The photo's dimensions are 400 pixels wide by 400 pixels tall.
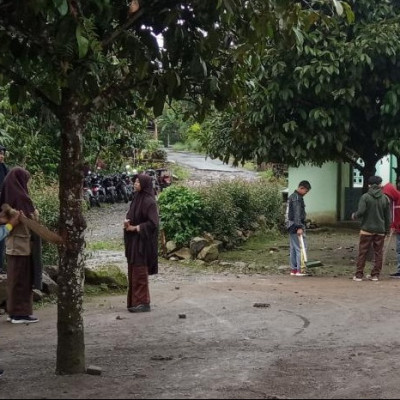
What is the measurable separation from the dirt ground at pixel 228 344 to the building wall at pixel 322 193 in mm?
9345

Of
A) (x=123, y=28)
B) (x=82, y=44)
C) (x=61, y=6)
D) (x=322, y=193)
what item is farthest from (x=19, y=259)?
(x=322, y=193)

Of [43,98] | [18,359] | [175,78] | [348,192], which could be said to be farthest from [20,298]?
[348,192]

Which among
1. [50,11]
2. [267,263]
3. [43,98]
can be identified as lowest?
[267,263]

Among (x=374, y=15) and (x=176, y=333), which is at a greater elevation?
(x=374, y=15)

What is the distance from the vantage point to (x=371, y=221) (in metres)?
11.5

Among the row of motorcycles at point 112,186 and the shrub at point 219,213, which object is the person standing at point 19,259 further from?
the row of motorcycles at point 112,186

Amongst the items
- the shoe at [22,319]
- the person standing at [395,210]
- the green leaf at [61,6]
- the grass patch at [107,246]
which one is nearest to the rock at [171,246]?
the grass patch at [107,246]

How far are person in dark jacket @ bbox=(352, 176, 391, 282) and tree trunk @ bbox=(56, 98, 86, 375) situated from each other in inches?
282

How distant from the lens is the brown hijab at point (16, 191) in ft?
25.5

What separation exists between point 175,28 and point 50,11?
104cm

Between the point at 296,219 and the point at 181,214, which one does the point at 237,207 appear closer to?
the point at 181,214

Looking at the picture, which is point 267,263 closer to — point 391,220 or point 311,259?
point 311,259

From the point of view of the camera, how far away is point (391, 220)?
12.2m

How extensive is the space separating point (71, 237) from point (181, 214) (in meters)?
8.66
